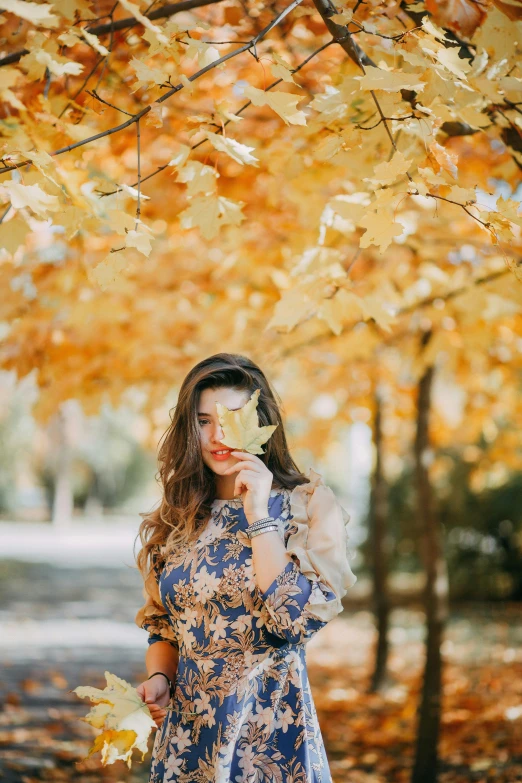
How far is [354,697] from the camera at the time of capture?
637cm

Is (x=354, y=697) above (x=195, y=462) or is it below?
below

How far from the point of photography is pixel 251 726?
74.8 inches

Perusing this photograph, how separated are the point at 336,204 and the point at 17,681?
5265 millimetres

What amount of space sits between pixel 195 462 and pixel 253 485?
1.09ft

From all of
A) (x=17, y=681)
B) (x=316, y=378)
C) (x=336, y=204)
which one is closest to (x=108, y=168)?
(x=336, y=204)

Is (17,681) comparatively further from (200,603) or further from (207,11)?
(207,11)

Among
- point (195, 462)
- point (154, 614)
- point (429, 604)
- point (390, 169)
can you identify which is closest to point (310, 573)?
point (195, 462)

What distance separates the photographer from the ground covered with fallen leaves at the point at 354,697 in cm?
439

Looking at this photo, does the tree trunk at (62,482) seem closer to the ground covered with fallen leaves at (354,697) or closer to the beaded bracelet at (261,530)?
the ground covered with fallen leaves at (354,697)

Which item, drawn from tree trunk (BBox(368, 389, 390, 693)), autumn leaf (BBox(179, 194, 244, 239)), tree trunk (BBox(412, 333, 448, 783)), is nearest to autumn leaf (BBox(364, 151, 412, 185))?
autumn leaf (BBox(179, 194, 244, 239))

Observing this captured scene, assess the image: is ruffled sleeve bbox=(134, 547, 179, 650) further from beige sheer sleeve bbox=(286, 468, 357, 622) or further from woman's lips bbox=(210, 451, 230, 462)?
beige sheer sleeve bbox=(286, 468, 357, 622)

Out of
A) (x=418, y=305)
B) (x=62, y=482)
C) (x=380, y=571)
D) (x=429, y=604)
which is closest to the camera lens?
(x=418, y=305)

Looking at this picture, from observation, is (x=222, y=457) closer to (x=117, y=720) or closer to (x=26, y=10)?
(x=117, y=720)

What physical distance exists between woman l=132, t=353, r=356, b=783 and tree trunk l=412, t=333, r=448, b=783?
8.36 feet
